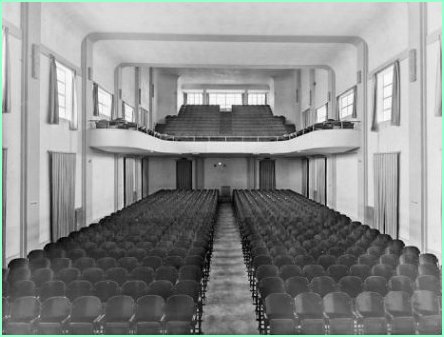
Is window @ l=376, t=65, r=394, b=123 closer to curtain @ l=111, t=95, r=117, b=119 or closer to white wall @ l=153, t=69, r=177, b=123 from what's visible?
curtain @ l=111, t=95, r=117, b=119

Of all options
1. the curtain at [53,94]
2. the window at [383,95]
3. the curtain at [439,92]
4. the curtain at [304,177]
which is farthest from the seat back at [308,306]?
the curtain at [304,177]

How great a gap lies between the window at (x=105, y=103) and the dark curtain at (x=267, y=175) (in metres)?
13.3

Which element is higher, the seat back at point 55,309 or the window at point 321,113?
the window at point 321,113

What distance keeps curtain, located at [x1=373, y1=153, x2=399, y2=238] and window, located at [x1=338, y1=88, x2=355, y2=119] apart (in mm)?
4303

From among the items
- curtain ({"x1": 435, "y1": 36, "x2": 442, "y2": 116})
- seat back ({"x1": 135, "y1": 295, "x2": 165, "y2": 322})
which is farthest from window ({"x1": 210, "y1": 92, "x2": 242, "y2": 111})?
seat back ({"x1": 135, "y1": 295, "x2": 165, "y2": 322})

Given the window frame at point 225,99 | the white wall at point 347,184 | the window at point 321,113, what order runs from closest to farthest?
the white wall at point 347,184 → the window at point 321,113 → the window frame at point 225,99

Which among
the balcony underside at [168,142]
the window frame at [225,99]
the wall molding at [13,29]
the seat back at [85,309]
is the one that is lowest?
the seat back at [85,309]

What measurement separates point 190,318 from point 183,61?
50.1 ft

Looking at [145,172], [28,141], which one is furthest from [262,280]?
[145,172]

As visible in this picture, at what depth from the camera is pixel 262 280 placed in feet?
20.5

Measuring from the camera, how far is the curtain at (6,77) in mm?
8344

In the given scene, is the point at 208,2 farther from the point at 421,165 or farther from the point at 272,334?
the point at 272,334

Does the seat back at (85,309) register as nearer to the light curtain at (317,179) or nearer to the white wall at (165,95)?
the light curtain at (317,179)

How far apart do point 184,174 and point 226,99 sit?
12.4m
